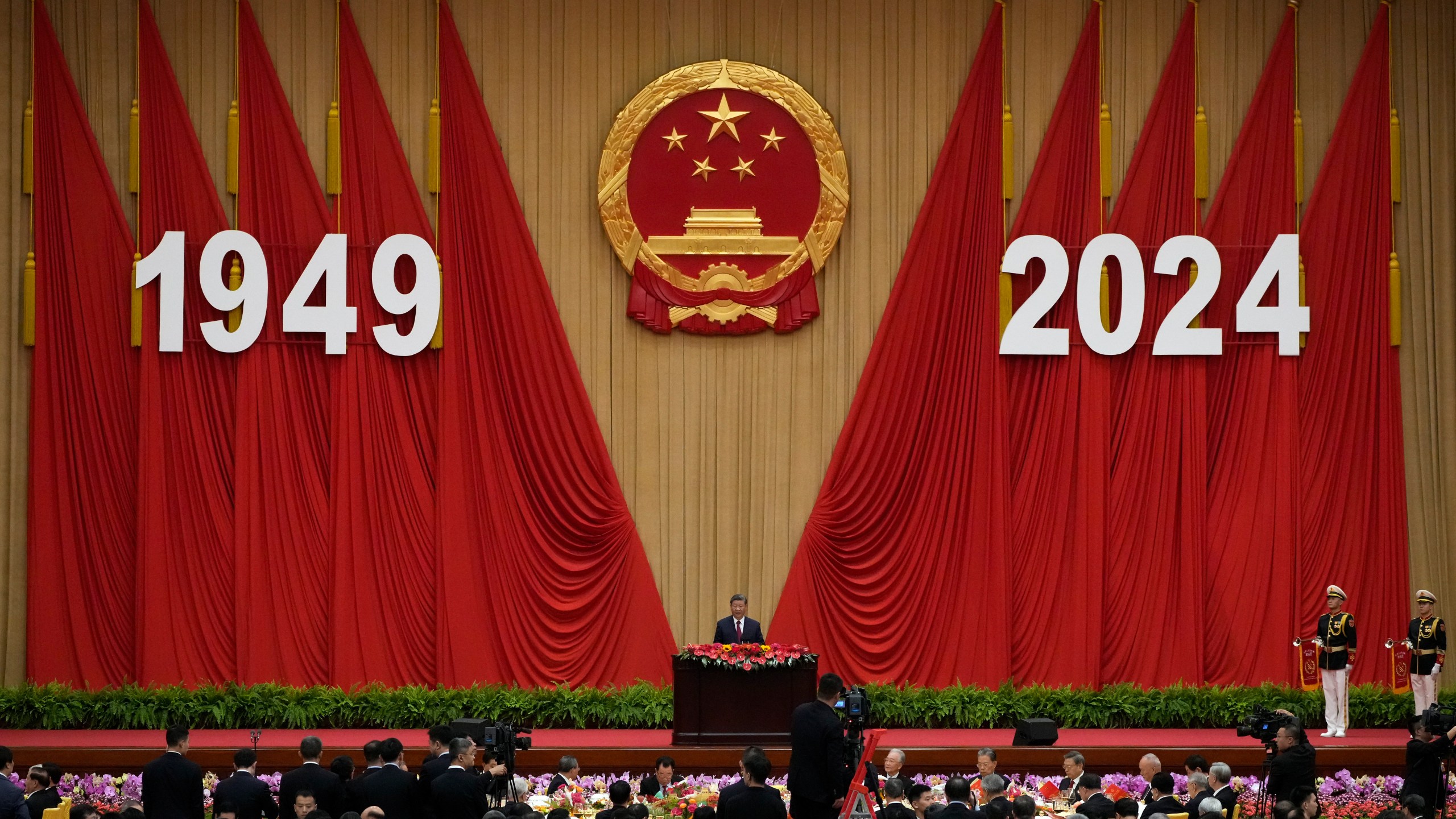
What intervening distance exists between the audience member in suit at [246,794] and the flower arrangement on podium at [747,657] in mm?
4012

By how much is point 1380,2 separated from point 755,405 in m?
6.35

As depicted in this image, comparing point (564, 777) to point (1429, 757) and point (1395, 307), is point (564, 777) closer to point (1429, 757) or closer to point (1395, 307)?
point (1429, 757)

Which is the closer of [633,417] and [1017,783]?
[1017,783]

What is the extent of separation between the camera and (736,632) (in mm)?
12352

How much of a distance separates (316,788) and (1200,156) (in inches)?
363

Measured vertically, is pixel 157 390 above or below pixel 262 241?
below

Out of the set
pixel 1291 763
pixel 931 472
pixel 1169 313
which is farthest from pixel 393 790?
pixel 1169 313

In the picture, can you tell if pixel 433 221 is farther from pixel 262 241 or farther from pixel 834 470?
pixel 834 470

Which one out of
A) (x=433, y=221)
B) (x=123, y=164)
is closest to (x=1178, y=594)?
(x=433, y=221)

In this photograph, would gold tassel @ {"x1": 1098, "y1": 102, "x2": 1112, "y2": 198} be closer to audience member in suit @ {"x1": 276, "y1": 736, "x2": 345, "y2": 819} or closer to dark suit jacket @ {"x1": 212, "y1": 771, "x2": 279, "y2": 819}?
audience member in suit @ {"x1": 276, "y1": 736, "x2": 345, "y2": 819}

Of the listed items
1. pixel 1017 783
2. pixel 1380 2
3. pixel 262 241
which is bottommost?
pixel 1017 783

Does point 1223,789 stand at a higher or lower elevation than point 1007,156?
lower

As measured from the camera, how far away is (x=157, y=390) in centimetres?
1325

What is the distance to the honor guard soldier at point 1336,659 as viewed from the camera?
39.5ft
